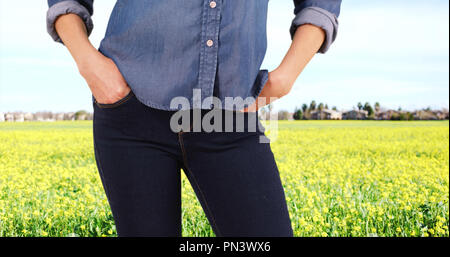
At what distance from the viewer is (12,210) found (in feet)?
16.1

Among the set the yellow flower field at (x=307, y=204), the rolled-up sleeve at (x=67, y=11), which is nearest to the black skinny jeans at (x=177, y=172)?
the rolled-up sleeve at (x=67, y=11)

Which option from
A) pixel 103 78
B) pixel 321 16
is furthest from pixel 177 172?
pixel 321 16

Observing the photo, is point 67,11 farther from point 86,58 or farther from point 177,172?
point 177,172

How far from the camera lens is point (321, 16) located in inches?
75.9

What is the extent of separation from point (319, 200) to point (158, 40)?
13.0 feet

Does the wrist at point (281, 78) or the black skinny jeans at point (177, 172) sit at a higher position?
the wrist at point (281, 78)

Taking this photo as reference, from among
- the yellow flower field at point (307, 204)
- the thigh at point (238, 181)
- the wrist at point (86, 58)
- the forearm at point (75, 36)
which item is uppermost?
the forearm at point (75, 36)

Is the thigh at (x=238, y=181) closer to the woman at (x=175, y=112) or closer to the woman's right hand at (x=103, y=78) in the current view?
the woman at (x=175, y=112)

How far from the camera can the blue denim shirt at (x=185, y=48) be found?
66.1 inches

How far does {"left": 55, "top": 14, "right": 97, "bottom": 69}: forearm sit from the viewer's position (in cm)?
176

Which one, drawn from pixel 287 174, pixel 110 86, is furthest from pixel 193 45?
pixel 287 174

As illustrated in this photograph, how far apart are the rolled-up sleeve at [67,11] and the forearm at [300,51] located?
35.9 inches

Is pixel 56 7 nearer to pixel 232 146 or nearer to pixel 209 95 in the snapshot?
pixel 209 95
